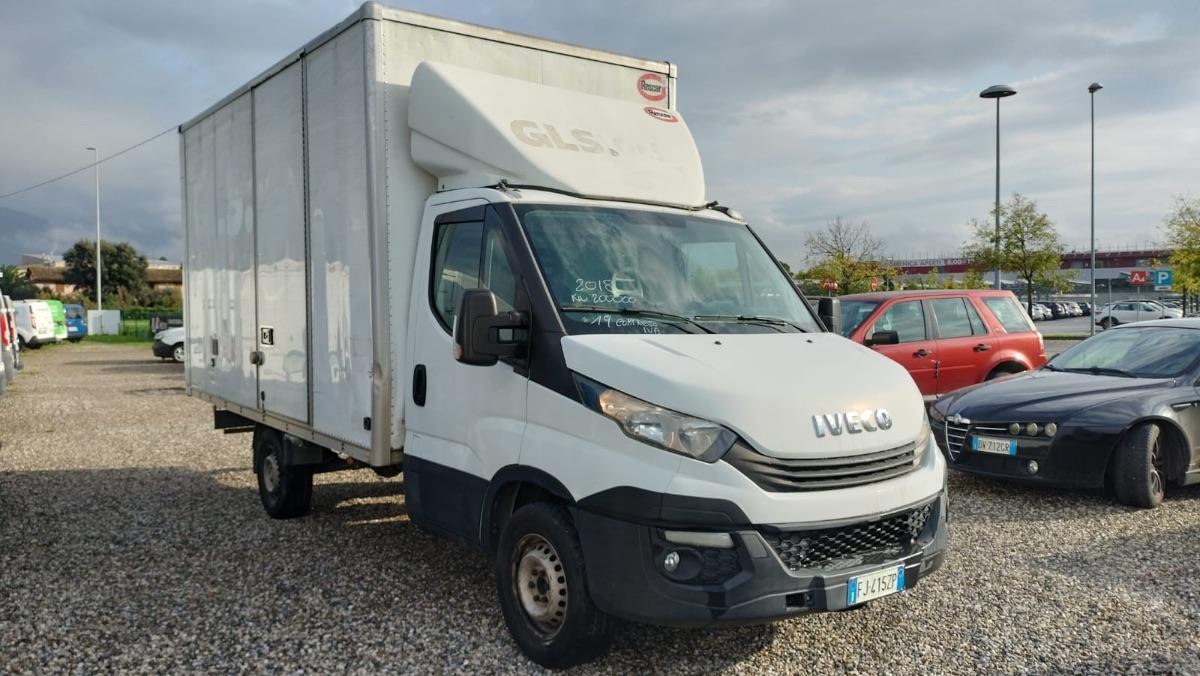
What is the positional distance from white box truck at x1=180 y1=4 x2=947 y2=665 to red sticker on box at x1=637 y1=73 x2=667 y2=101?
19 mm

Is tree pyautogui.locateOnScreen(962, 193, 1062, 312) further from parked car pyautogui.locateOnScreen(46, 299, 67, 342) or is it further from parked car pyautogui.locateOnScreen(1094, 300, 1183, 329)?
parked car pyautogui.locateOnScreen(46, 299, 67, 342)

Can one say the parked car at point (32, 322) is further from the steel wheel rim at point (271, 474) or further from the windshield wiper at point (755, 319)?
the windshield wiper at point (755, 319)

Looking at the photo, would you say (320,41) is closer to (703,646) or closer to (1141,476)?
(703,646)

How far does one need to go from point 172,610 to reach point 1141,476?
269 inches

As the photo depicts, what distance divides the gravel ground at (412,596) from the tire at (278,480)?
0.14 metres

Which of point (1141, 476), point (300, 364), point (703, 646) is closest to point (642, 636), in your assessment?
point (703, 646)

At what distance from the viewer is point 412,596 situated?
206 inches

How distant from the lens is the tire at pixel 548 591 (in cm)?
387

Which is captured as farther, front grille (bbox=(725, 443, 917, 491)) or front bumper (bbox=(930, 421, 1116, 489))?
front bumper (bbox=(930, 421, 1116, 489))

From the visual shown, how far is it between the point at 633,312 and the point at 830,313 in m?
1.54

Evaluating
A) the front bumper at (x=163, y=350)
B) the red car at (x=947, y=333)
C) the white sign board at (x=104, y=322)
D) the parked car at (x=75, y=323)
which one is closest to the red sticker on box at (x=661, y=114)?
the red car at (x=947, y=333)

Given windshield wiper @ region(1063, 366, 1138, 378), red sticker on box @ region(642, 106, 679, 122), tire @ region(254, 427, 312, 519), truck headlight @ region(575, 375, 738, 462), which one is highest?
red sticker on box @ region(642, 106, 679, 122)

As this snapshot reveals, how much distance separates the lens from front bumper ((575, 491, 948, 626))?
3535 millimetres

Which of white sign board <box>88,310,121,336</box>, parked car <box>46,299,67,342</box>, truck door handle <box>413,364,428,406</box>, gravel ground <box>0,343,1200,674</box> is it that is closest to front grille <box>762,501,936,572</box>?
gravel ground <box>0,343,1200,674</box>
